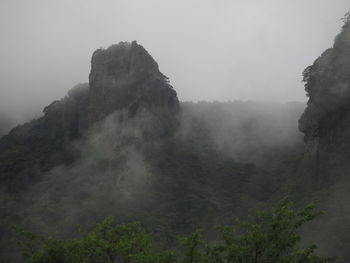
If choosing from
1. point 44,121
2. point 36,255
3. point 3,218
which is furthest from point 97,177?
point 36,255

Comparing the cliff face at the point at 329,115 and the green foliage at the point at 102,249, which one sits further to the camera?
the cliff face at the point at 329,115

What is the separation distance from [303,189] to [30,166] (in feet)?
177

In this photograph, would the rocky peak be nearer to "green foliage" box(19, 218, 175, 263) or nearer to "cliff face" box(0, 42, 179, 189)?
"cliff face" box(0, 42, 179, 189)

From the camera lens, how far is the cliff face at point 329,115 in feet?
174

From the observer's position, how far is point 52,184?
76.5 meters

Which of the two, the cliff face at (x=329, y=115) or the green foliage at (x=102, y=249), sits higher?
the cliff face at (x=329, y=115)

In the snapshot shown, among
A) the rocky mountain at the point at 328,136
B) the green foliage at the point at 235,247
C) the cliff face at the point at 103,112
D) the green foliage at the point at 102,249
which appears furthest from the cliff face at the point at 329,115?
the green foliage at the point at 102,249

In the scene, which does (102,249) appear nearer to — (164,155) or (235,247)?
(235,247)

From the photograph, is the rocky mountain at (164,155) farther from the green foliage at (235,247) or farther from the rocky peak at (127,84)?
the green foliage at (235,247)

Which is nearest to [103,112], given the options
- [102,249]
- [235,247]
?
[102,249]

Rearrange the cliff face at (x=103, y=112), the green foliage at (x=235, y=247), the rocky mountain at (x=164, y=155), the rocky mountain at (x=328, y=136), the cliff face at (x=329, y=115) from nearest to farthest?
the green foliage at (x=235, y=247)
the rocky mountain at (x=328, y=136)
the cliff face at (x=329, y=115)
the rocky mountain at (x=164, y=155)
the cliff face at (x=103, y=112)

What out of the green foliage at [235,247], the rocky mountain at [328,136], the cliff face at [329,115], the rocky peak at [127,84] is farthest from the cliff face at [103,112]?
the green foliage at [235,247]

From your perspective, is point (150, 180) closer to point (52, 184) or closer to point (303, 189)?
point (52, 184)

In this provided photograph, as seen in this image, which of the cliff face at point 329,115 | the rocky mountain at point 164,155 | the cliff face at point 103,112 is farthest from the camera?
the cliff face at point 103,112
